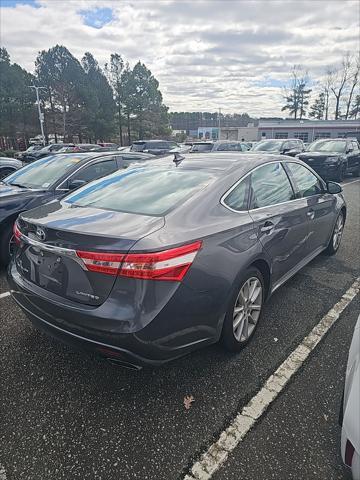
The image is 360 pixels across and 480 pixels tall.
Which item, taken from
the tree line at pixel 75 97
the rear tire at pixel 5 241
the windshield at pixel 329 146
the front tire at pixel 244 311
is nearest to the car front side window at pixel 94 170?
the rear tire at pixel 5 241

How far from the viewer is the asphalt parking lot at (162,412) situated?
1.84 metres

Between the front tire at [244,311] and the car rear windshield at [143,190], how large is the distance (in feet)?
2.59

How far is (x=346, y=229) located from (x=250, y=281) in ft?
14.9

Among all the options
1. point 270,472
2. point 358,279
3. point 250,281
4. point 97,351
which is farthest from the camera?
point 358,279

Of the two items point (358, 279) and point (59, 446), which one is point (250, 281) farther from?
point (358, 279)

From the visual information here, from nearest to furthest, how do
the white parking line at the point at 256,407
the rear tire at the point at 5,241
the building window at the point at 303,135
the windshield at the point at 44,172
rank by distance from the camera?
1. the white parking line at the point at 256,407
2. the rear tire at the point at 5,241
3. the windshield at the point at 44,172
4. the building window at the point at 303,135

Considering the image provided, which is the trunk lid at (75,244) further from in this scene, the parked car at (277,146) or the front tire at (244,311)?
the parked car at (277,146)

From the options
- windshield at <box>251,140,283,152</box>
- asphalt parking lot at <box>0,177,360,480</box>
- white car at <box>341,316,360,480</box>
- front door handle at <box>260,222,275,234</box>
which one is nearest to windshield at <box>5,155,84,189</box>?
asphalt parking lot at <box>0,177,360,480</box>

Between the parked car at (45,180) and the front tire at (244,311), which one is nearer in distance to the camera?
the front tire at (244,311)

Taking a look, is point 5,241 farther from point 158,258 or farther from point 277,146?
point 277,146

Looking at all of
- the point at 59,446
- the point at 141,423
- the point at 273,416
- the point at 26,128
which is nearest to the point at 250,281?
the point at 273,416

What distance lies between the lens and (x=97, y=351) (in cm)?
210

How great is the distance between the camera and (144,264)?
6.44 ft

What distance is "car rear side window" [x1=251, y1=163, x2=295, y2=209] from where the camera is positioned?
3.03 meters
